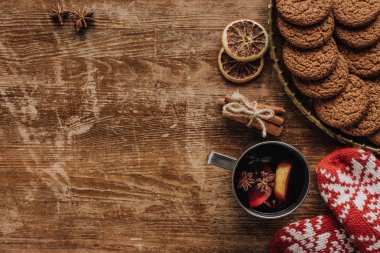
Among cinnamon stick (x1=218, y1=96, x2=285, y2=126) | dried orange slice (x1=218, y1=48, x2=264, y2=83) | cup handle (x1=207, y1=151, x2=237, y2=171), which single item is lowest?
cup handle (x1=207, y1=151, x2=237, y2=171)

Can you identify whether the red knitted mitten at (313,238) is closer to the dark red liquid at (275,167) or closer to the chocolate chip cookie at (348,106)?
the dark red liquid at (275,167)

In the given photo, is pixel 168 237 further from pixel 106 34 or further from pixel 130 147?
pixel 106 34

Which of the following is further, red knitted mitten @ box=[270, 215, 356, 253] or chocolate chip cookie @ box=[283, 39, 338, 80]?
red knitted mitten @ box=[270, 215, 356, 253]

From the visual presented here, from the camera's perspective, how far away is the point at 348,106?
130cm

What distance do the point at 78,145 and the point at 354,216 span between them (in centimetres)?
83

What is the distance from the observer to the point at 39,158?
145 cm

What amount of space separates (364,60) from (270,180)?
41 cm

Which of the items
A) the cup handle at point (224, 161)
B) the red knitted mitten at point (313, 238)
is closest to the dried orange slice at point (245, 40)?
the cup handle at point (224, 161)

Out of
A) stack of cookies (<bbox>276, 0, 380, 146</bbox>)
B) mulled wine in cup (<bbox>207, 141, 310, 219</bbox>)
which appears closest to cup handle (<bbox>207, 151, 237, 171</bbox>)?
mulled wine in cup (<bbox>207, 141, 310, 219</bbox>)

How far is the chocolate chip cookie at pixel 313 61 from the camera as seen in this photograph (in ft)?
4.14

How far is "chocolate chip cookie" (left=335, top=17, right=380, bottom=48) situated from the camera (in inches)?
50.3

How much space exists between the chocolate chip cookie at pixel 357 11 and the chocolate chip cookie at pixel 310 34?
0.03 meters

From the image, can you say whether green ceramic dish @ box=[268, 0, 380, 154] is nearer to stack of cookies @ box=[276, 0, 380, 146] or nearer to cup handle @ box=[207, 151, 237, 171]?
stack of cookies @ box=[276, 0, 380, 146]

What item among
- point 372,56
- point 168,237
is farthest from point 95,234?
point 372,56
